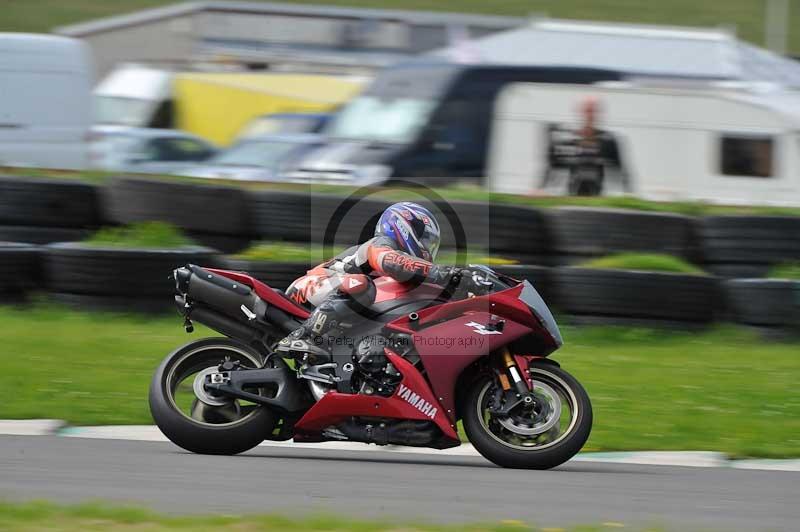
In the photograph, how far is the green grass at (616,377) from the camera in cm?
729

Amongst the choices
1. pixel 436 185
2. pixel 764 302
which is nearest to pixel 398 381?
pixel 764 302

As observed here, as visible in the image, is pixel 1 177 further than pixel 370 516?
Yes

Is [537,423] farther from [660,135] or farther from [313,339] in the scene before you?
[660,135]

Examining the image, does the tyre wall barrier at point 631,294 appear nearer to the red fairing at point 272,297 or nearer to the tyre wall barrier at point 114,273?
the tyre wall barrier at point 114,273

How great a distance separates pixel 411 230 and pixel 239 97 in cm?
1857

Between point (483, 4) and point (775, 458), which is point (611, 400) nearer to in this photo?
point (775, 458)

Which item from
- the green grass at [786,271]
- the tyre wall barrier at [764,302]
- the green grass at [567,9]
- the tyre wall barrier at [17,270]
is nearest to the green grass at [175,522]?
the tyre wall barrier at [17,270]

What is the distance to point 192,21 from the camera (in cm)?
3056

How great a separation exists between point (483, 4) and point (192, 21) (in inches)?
769

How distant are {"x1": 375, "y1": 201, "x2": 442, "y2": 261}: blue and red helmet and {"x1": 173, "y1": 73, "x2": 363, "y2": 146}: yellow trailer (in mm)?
17775

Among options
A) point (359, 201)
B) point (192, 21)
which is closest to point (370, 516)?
point (359, 201)

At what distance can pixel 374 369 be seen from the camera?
6195 mm

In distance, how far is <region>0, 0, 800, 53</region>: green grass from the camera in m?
45.0

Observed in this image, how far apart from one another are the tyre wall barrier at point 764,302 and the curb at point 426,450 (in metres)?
3.34
